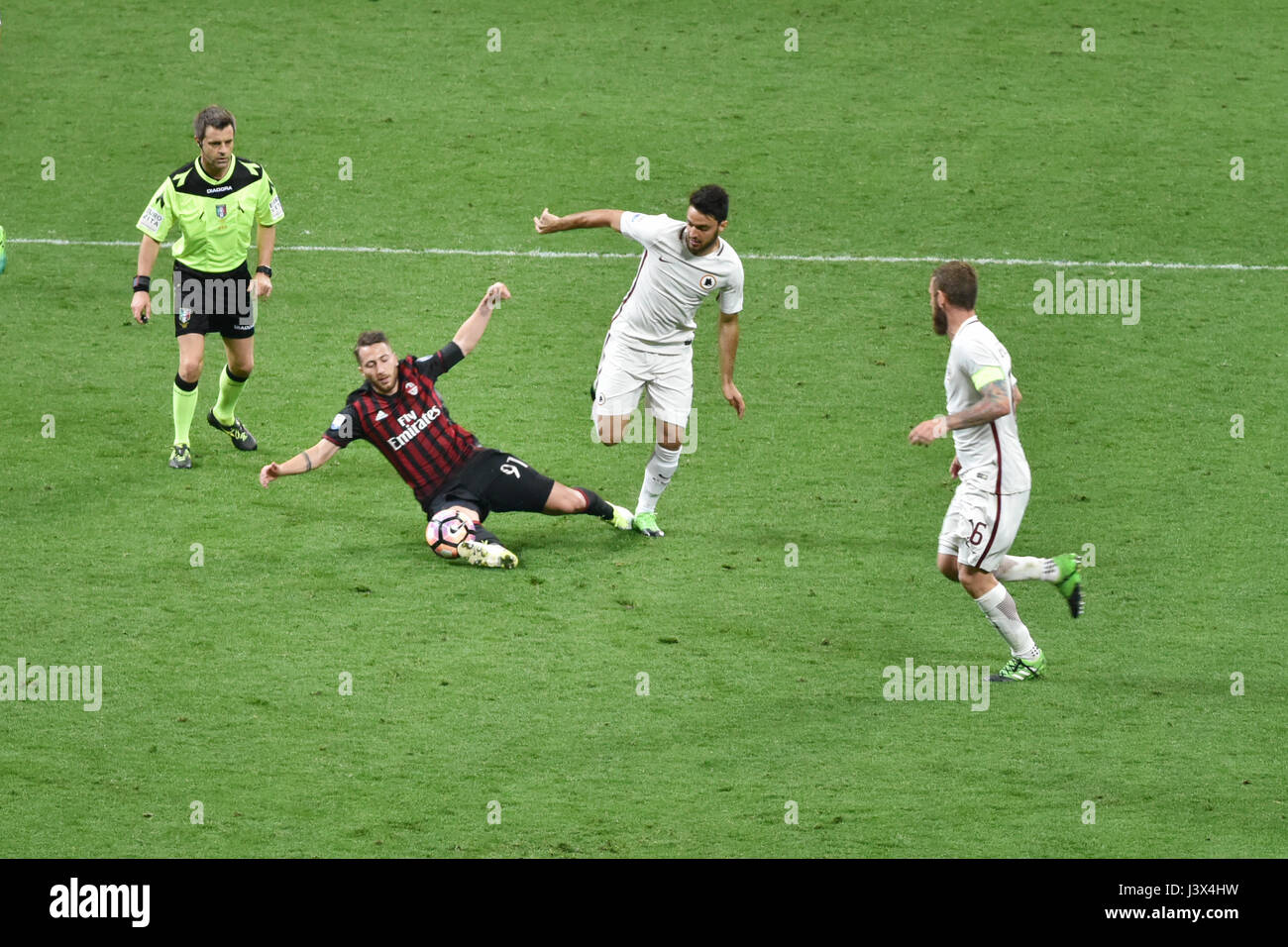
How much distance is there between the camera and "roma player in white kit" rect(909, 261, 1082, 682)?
335 inches

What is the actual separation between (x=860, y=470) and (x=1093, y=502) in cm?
167

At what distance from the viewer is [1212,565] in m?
10.8

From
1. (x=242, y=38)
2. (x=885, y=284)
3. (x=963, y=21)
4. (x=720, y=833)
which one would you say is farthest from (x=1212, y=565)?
(x=242, y=38)

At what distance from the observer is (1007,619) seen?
894cm

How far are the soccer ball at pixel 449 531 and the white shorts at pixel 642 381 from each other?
1.20 m

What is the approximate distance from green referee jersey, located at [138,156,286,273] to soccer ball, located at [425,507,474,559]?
2.82 m

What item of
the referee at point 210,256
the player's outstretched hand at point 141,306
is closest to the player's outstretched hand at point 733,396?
the referee at point 210,256

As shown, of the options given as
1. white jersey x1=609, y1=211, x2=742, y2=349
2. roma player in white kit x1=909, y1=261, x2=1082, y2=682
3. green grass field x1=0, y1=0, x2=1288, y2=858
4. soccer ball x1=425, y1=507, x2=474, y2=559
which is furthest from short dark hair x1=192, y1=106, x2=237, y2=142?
roma player in white kit x1=909, y1=261, x2=1082, y2=682

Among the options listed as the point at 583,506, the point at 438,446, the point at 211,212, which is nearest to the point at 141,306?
the point at 211,212

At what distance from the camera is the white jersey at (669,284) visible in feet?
35.0

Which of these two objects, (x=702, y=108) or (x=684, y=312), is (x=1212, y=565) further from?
(x=702, y=108)

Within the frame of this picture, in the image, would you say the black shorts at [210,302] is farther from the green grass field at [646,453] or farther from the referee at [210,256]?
the green grass field at [646,453]

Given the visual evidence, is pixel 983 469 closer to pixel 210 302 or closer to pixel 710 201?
pixel 710 201

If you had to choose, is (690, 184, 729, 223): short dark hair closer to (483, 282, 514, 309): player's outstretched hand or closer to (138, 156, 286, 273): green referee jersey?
(483, 282, 514, 309): player's outstretched hand
